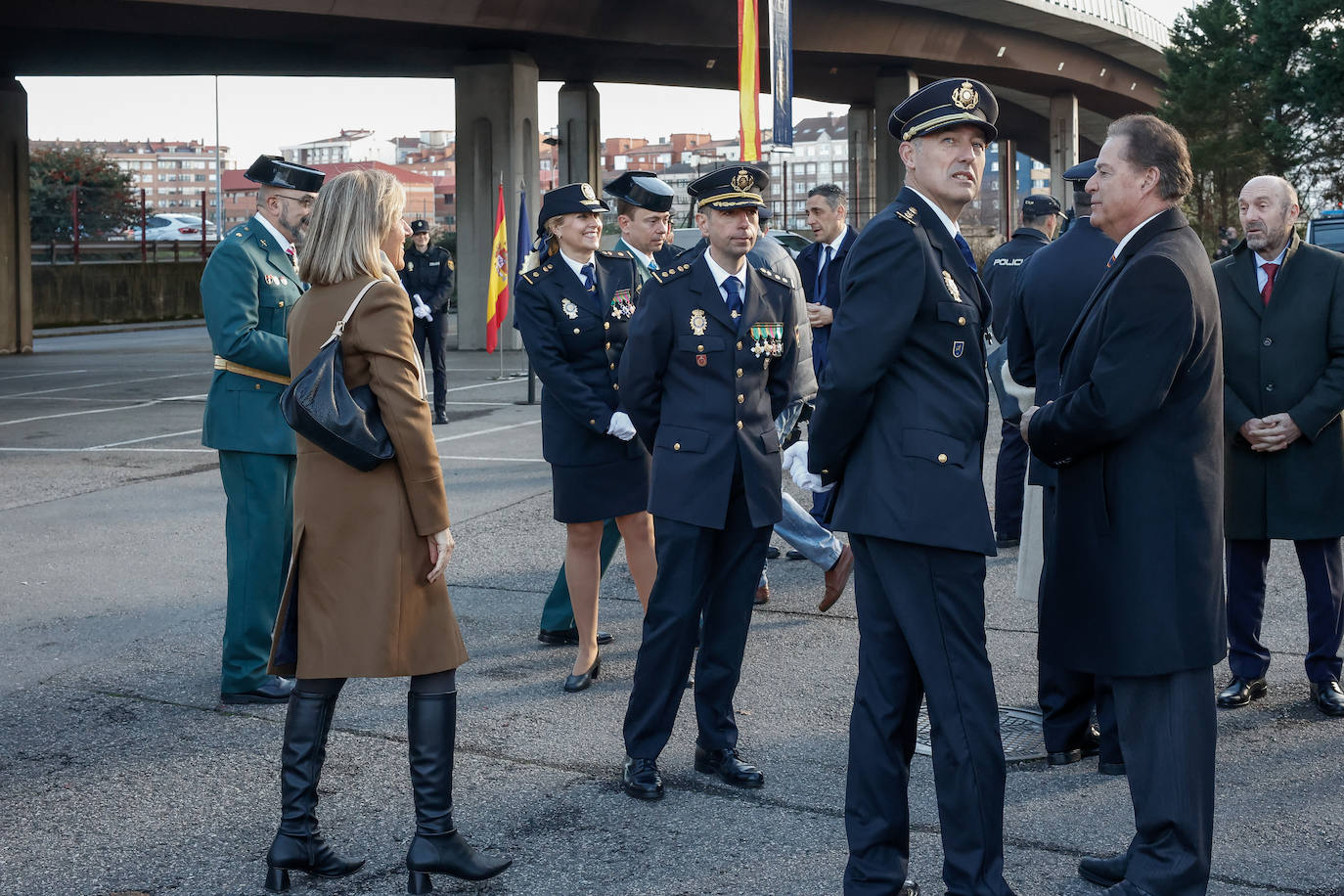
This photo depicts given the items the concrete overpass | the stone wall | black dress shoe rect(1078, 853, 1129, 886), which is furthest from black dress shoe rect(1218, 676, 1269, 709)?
the stone wall

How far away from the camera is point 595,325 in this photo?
6.11 meters

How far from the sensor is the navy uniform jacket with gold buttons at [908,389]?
372 centimetres

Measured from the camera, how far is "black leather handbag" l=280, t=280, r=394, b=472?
3.89 meters

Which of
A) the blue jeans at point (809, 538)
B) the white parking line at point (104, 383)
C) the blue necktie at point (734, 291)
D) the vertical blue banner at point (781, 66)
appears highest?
the vertical blue banner at point (781, 66)

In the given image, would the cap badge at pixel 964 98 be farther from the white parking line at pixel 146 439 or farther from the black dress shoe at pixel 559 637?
the white parking line at pixel 146 439

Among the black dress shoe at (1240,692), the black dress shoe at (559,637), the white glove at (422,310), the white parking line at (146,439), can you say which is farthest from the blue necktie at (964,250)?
the white glove at (422,310)

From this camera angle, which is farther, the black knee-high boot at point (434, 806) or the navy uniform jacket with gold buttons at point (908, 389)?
the black knee-high boot at point (434, 806)

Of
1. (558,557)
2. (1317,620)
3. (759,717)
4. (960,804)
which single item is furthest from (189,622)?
(1317,620)

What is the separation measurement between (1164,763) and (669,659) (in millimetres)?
1640

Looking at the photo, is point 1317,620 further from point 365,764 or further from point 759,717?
point 365,764

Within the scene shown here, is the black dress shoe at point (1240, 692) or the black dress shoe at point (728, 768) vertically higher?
the black dress shoe at point (1240, 692)

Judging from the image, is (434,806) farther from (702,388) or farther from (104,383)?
(104,383)

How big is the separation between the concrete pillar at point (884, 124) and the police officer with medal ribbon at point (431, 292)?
61.3 ft

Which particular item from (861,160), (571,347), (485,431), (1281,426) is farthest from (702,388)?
(861,160)
